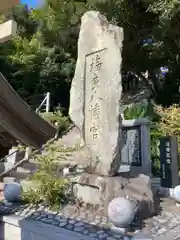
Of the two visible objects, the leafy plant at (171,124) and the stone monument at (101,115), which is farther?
the leafy plant at (171,124)

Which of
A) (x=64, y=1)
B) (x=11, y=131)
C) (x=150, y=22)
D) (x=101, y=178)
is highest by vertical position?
(x=64, y=1)

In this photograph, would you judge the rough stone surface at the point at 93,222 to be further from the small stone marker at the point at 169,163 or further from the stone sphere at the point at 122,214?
the small stone marker at the point at 169,163

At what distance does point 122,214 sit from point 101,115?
72.7 inches

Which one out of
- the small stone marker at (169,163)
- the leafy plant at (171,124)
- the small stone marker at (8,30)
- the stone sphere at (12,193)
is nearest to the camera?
the small stone marker at (8,30)

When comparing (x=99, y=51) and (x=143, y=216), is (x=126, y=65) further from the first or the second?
(x=143, y=216)

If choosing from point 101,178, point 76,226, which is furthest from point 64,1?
point 76,226

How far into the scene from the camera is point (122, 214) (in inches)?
137

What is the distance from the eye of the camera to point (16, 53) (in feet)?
53.2

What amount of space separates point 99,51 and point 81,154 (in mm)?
1857

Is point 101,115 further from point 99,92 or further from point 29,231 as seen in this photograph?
point 29,231

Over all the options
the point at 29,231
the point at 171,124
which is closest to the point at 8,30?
the point at 29,231

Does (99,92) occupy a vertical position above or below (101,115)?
above

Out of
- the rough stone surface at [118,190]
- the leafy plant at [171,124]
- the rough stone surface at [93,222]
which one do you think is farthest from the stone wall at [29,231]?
the leafy plant at [171,124]

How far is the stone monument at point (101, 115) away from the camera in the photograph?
14.0 feet
